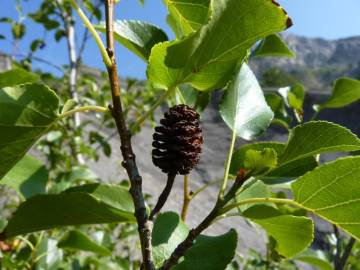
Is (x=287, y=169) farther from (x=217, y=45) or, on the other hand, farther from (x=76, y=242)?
(x=76, y=242)

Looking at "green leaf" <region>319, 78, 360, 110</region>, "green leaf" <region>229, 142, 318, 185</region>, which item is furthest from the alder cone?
"green leaf" <region>319, 78, 360, 110</region>

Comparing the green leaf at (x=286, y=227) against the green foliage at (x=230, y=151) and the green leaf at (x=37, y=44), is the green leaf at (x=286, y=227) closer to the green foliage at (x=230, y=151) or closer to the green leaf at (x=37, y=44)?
the green foliage at (x=230, y=151)

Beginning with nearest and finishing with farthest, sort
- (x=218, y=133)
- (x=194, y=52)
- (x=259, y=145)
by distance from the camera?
(x=194, y=52) → (x=259, y=145) → (x=218, y=133)

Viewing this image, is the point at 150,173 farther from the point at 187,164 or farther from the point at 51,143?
the point at 187,164

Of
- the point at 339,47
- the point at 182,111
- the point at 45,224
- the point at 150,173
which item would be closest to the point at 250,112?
the point at 182,111

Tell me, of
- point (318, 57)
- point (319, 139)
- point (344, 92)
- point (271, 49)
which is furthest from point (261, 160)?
point (318, 57)

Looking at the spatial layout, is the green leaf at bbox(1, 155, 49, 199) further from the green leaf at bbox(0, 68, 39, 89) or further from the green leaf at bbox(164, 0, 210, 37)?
the green leaf at bbox(164, 0, 210, 37)
